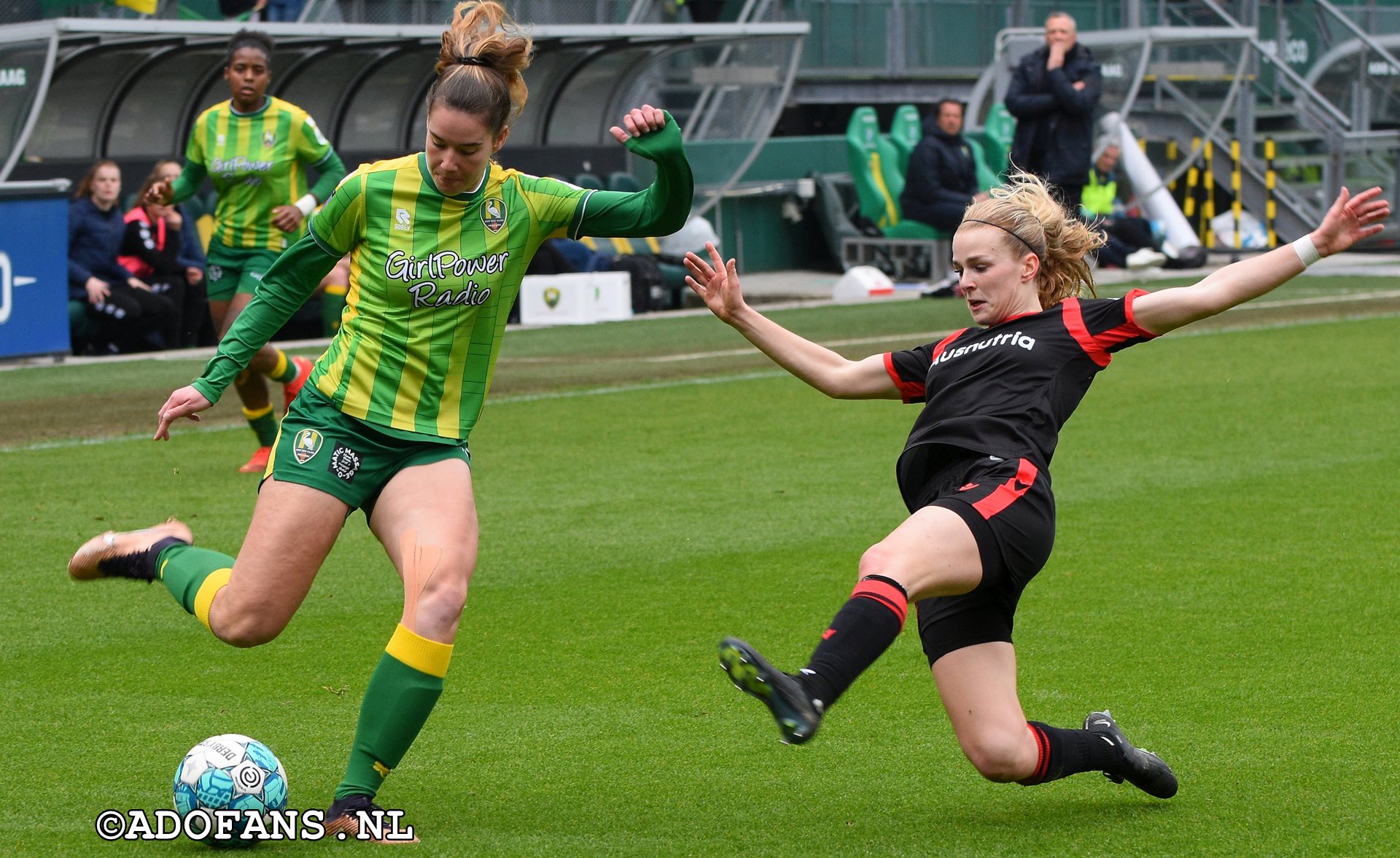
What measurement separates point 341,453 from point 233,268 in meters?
6.11

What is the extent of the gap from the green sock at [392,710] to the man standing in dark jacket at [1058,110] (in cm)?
1265

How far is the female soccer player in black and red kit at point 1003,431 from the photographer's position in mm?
3979

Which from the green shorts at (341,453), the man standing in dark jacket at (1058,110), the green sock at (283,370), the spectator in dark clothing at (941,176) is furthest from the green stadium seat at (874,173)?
the green shorts at (341,453)

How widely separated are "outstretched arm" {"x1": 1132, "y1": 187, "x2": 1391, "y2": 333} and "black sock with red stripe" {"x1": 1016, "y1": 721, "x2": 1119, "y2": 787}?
97 centimetres

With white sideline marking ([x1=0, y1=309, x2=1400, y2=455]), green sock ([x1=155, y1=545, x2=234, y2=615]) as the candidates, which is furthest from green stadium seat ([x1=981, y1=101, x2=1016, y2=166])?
green sock ([x1=155, y1=545, x2=234, y2=615])

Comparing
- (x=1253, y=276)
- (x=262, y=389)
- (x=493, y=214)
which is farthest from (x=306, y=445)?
(x=262, y=389)

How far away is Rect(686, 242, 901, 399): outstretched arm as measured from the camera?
15.2ft

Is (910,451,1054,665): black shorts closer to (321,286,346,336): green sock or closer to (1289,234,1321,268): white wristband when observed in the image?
(1289,234,1321,268): white wristband

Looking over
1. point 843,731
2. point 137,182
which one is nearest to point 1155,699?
point 843,731

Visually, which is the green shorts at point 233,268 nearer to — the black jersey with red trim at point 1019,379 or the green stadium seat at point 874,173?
the black jersey with red trim at point 1019,379

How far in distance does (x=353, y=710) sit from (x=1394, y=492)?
210 inches

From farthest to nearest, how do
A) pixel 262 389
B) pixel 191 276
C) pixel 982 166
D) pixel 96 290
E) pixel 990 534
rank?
pixel 982 166 → pixel 191 276 → pixel 96 290 → pixel 262 389 → pixel 990 534

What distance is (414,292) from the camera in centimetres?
451

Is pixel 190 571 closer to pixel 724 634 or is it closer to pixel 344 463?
pixel 344 463
